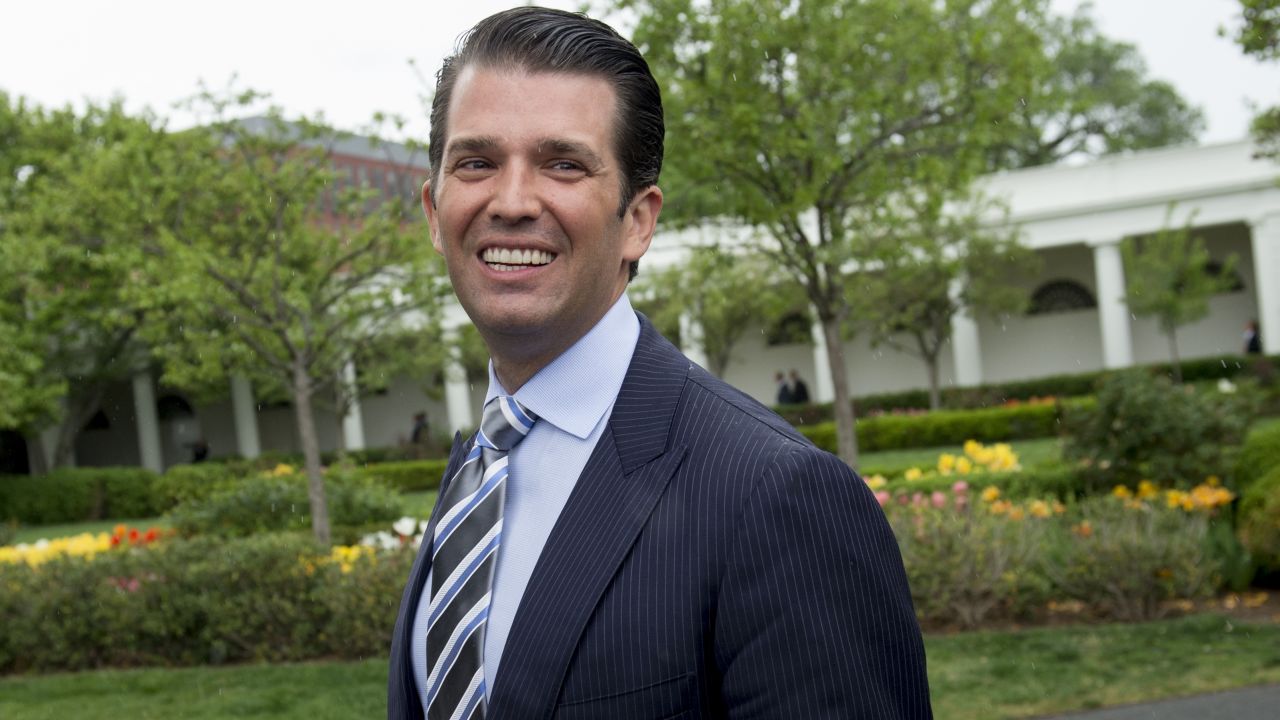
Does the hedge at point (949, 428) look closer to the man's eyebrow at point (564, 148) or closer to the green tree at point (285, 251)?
the green tree at point (285, 251)

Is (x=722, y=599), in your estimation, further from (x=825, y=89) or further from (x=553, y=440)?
(x=825, y=89)

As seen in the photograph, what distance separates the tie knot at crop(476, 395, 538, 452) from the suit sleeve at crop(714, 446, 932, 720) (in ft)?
1.47

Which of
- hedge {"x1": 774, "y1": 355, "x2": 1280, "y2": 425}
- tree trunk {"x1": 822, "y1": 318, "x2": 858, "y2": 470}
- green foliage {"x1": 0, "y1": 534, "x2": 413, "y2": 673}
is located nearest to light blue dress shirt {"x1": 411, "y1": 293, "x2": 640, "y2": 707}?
green foliage {"x1": 0, "y1": 534, "x2": 413, "y2": 673}

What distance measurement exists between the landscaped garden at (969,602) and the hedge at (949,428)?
41.2ft

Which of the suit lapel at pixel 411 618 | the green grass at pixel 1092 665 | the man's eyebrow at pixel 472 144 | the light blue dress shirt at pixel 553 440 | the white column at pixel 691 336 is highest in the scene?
the white column at pixel 691 336

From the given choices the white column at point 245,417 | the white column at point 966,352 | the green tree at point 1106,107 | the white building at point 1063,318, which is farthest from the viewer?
the green tree at point 1106,107

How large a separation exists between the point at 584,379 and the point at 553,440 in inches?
3.7

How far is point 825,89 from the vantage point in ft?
34.8

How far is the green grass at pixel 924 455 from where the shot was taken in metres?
18.2

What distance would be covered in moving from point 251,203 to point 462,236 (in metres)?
9.67

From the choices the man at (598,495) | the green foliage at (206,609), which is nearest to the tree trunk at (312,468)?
the green foliage at (206,609)

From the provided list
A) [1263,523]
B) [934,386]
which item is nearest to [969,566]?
[1263,523]

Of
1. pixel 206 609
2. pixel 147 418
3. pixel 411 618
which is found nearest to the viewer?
pixel 411 618

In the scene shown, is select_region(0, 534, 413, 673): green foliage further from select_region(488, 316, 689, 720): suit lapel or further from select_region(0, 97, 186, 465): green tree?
select_region(488, 316, 689, 720): suit lapel
